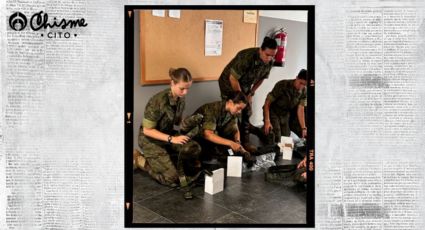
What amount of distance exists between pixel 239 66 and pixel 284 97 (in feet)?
0.60

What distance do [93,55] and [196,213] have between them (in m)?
0.63

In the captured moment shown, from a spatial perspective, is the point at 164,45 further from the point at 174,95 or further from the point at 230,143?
the point at 230,143

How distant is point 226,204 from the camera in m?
1.33

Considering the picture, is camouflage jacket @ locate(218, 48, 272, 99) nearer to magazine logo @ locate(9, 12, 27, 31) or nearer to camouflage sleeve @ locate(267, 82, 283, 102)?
camouflage sleeve @ locate(267, 82, 283, 102)

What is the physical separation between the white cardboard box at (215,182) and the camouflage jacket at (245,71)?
10.2 inches

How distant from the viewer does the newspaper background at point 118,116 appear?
131cm

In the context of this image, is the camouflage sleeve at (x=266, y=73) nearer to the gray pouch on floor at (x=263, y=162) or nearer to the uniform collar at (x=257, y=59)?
the uniform collar at (x=257, y=59)

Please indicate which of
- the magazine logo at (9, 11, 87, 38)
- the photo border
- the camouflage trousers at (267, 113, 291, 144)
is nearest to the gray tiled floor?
the photo border

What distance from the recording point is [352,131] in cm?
132

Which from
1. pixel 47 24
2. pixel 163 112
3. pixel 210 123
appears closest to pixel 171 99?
pixel 163 112

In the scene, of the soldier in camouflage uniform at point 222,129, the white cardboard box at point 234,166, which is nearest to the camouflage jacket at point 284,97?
the soldier in camouflage uniform at point 222,129

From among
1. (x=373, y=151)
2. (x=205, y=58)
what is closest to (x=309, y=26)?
(x=205, y=58)

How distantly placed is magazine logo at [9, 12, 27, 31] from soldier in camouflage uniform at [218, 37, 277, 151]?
26.7 inches

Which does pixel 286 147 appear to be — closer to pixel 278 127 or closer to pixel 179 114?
pixel 278 127
